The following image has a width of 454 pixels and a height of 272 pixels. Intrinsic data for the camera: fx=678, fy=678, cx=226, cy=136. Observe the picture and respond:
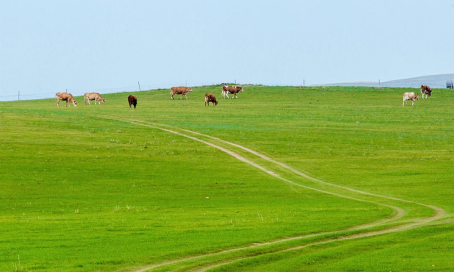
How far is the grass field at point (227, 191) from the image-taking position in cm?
1773

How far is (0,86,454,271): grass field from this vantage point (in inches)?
698

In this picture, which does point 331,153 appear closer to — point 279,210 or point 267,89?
point 279,210

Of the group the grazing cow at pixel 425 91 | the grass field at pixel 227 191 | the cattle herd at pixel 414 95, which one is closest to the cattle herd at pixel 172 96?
the grass field at pixel 227 191

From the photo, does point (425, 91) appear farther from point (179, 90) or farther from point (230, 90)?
point (179, 90)

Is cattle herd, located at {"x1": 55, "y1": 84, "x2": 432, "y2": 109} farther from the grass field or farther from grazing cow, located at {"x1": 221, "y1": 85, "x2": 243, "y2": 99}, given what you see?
the grass field

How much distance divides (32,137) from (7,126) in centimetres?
583

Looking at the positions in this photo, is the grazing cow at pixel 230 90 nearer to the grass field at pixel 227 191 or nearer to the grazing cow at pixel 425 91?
the grass field at pixel 227 191

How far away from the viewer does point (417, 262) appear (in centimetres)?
1628

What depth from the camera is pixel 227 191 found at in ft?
107

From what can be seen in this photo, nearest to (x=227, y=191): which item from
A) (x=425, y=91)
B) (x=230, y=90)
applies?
(x=230, y=90)

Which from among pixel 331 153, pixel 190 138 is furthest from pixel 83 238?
pixel 190 138

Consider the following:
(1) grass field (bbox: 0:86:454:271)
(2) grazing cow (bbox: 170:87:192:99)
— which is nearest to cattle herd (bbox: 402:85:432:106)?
(1) grass field (bbox: 0:86:454:271)

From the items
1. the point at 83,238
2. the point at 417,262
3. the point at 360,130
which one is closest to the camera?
the point at 417,262

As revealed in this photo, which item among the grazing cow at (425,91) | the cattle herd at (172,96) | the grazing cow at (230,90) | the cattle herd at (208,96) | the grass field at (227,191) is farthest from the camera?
the grazing cow at (230,90)
